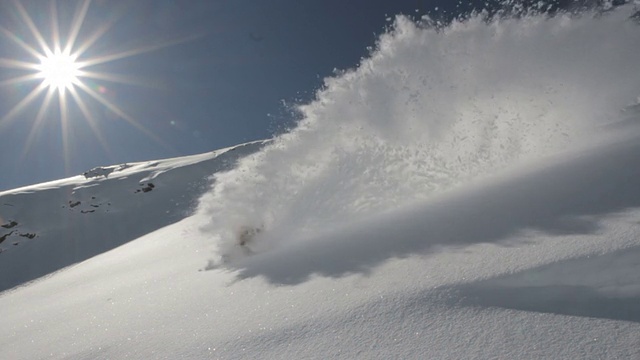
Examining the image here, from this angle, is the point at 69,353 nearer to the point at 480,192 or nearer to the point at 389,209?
the point at 389,209

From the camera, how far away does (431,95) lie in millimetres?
5762

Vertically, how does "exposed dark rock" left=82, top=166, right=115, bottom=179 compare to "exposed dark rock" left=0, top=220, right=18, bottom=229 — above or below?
above

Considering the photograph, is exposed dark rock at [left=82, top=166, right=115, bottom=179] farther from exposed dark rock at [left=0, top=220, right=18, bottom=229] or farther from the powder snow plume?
the powder snow plume

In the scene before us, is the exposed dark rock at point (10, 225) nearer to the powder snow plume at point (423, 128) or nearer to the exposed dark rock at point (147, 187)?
the exposed dark rock at point (147, 187)

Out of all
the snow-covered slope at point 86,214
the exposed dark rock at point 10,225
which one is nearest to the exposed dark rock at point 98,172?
the snow-covered slope at point 86,214

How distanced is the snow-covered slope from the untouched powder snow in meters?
15.2

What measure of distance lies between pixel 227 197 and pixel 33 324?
283 cm

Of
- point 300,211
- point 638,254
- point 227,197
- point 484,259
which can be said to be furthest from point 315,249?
point 227,197

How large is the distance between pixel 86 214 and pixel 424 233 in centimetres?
2484

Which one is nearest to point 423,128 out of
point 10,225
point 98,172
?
point 10,225

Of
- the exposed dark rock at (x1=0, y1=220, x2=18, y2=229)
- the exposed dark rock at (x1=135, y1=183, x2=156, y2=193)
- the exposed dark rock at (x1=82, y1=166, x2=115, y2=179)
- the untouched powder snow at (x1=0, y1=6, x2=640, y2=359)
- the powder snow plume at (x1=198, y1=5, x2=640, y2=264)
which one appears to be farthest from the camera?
the exposed dark rock at (x1=82, y1=166, x2=115, y2=179)

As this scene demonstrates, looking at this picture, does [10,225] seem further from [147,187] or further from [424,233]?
[424,233]

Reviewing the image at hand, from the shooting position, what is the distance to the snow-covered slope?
1825 centimetres

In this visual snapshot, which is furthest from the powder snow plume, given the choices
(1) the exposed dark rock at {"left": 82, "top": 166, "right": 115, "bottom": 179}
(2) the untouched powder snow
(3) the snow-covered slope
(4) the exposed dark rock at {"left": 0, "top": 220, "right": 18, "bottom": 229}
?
(1) the exposed dark rock at {"left": 82, "top": 166, "right": 115, "bottom": 179}
